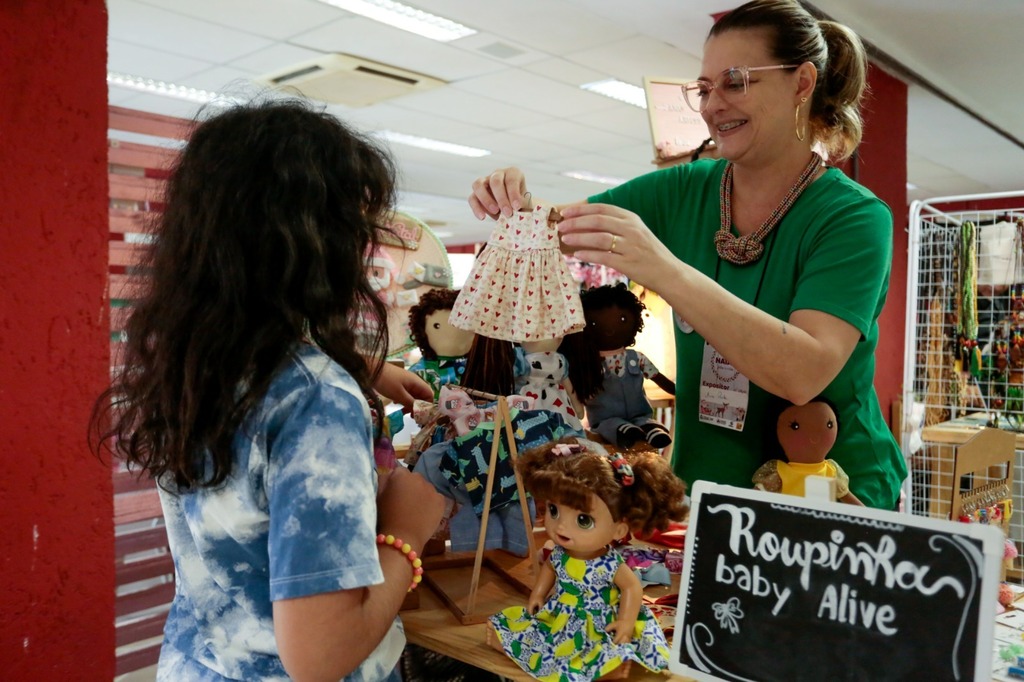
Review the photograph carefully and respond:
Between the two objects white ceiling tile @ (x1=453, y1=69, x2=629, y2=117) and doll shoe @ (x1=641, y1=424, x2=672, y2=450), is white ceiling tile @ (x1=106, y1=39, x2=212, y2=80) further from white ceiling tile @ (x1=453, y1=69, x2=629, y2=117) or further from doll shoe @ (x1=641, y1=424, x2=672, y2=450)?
doll shoe @ (x1=641, y1=424, x2=672, y2=450)

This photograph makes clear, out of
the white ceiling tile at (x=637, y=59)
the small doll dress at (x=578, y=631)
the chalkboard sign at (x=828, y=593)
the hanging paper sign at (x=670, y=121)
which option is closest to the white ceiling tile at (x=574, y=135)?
the white ceiling tile at (x=637, y=59)

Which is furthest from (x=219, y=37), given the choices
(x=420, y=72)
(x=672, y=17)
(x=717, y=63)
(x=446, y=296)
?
(x=717, y=63)

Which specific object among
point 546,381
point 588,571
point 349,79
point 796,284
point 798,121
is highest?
point 349,79

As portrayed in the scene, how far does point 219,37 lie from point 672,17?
2635 millimetres

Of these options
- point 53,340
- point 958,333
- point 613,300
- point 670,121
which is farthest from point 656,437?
point 958,333

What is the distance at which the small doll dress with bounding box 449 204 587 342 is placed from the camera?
1415 mm

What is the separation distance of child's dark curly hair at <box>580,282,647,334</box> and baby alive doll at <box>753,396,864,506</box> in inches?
21.3

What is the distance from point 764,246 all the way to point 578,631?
26.8 inches

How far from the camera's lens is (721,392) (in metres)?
1.44

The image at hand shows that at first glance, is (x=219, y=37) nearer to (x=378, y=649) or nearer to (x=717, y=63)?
(x=717, y=63)

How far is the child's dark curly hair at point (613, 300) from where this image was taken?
1.89 meters

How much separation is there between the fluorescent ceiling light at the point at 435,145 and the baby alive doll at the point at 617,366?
241 inches

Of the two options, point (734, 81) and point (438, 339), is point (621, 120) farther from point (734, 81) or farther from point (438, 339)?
point (734, 81)

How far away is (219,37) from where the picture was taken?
198 inches
